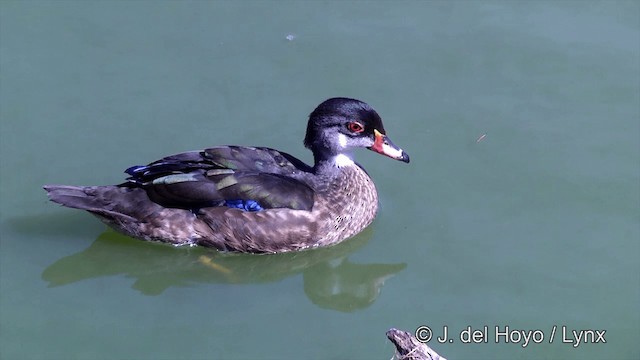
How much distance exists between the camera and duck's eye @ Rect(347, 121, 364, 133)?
8.83 meters

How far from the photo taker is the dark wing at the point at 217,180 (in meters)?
8.61

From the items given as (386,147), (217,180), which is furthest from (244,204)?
(386,147)

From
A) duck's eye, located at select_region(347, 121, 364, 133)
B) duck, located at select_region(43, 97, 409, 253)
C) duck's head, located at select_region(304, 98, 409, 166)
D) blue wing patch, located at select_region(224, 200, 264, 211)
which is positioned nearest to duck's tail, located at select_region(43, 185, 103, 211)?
duck, located at select_region(43, 97, 409, 253)

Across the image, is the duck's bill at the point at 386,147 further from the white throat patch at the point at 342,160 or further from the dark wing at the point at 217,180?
the dark wing at the point at 217,180

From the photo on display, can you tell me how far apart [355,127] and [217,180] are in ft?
3.77

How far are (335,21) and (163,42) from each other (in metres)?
1.63

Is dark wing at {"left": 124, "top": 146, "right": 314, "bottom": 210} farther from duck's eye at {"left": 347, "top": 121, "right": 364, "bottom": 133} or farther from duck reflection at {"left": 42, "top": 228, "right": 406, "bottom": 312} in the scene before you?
duck's eye at {"left": 347, "top": 121, "right": 364, "bottom": 133}

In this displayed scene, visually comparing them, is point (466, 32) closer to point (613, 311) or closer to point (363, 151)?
point (363, 151)

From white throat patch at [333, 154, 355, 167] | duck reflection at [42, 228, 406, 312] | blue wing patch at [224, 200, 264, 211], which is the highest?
white throat patch at [333, 154, 355, 167]

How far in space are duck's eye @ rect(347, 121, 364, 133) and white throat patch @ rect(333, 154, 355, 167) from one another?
0.31 m

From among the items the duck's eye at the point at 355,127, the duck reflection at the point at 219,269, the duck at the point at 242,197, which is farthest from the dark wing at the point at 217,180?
the duck's eye at the point at 355,127

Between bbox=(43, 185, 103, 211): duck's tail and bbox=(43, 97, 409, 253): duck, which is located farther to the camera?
bbox=(43, 97, 409, 253): duck

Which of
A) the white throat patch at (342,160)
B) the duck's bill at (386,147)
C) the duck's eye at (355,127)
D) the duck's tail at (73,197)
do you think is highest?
the duck's eye at (355,127)

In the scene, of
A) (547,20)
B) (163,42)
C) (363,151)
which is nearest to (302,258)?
(363,151)
